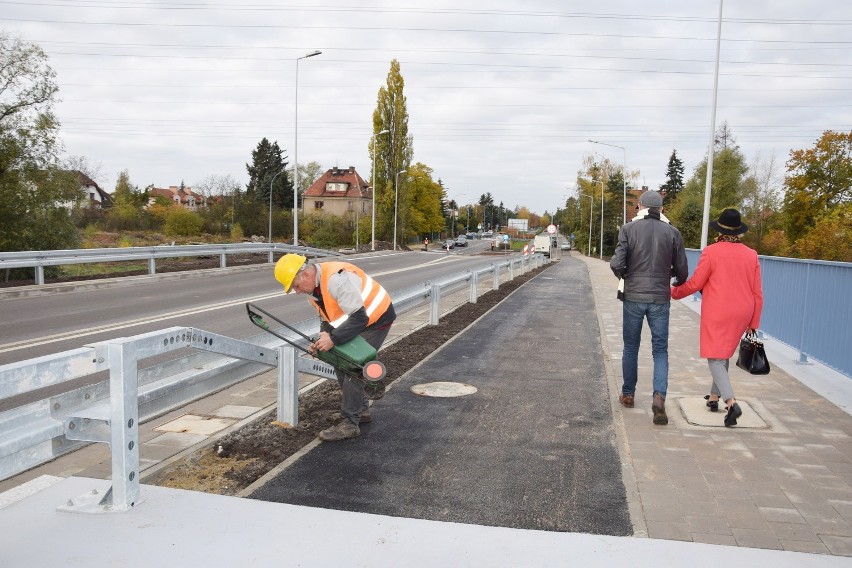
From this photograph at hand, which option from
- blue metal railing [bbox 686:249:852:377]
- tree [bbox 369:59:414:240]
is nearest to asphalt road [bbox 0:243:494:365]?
blue metal railing [bbox 686:249:852:377]

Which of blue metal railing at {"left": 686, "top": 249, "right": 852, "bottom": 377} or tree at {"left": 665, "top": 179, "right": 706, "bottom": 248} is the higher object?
tree at {"left": 665, "top": 179, "right": 706, "bottom": 248}

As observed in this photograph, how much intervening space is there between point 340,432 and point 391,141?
2443 inches

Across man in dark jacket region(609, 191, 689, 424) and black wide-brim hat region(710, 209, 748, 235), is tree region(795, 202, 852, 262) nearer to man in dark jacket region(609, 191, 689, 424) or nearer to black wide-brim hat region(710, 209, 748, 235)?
black wide-brim hat region(710, 209, 748, 235)

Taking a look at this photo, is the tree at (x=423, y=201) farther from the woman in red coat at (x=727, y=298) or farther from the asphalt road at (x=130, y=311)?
the woman in red coat at (x=727, y=298)

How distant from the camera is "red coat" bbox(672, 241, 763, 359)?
5609mm

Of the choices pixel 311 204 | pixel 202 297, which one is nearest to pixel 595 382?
pixel 202 297

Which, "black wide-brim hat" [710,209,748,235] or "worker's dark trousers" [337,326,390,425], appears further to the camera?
"black wide-brim hat" [710,209,748,235]

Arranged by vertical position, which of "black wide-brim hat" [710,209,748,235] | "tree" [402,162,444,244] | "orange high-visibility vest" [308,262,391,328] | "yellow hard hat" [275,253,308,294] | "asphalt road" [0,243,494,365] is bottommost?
"asphalt road" [0,243,494,365]

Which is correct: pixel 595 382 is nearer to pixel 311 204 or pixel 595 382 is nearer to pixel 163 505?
pixel 163 505

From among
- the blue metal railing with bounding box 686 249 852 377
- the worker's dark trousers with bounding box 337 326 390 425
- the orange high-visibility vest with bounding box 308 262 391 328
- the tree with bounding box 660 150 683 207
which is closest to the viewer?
the orange high-visibility vest with bounding box 308 262 391 328

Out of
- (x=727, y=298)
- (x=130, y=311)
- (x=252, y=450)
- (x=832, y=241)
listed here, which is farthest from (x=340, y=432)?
(x=832, y=241)

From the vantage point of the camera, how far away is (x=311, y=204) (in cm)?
10106

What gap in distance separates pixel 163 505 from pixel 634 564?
2504mm

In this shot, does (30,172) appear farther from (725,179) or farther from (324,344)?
(725,179)
